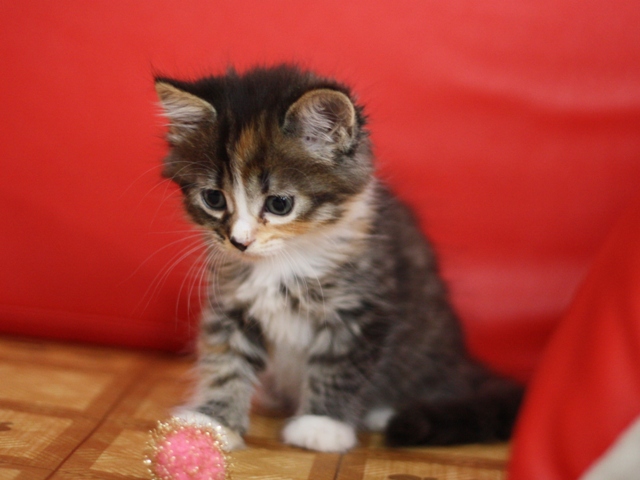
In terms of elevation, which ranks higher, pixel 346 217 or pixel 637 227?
pixel 637 227

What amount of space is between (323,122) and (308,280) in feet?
1.20

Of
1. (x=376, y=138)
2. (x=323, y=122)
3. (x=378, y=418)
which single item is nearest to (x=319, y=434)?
(x=378, y=418)

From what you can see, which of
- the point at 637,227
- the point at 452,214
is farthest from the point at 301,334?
the point at 637,227

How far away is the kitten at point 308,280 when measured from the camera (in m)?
1.50

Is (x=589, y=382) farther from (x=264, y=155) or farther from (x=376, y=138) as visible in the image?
(x=376, y=138)

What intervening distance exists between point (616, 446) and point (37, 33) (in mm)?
1716

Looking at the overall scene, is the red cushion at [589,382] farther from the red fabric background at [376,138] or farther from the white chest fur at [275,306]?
the red fabric background at [376,138]

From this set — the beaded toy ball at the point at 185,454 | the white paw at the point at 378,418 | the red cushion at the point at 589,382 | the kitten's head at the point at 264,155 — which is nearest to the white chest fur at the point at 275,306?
the kitten's head at the point at 264,155

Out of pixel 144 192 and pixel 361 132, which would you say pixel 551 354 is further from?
pixel 144 192

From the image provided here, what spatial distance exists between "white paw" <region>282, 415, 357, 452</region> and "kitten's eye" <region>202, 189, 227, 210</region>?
1.63 feet

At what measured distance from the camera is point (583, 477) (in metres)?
0.88

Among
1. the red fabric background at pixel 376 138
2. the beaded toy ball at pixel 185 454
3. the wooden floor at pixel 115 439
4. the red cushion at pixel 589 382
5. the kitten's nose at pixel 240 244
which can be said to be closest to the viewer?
the red cushion at pixel 589 382

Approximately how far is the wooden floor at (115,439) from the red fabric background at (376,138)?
9.6 inches

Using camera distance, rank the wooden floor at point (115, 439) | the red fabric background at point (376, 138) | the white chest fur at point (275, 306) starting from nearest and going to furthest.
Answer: the wooden floor at point (115, 439)
the white chest fur at point (275, 306)
the red fabric background at point (376, 138)
